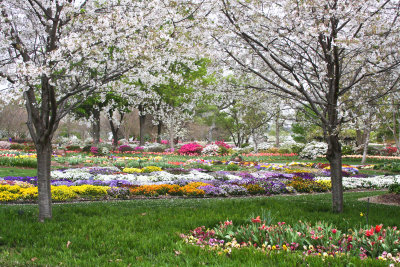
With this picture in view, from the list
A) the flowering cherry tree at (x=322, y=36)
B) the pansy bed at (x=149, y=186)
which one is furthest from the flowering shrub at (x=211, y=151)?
the flowering cherry tree at (x=322, y=36)

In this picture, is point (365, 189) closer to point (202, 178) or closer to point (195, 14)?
point (202, 178)

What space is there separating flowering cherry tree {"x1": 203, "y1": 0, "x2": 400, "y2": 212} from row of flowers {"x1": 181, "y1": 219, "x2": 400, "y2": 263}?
2.03 meters

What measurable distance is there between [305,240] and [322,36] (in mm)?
3565

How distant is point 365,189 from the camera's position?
12141 millimetres

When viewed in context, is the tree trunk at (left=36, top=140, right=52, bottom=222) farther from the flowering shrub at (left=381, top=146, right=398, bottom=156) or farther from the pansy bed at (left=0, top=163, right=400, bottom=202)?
the flowering shrub at (left=381, top=146, right=398, bottom=156)

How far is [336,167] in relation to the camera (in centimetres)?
611

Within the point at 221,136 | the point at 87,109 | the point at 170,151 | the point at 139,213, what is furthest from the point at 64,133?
the point at 139,213

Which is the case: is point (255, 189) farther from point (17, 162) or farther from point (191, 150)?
point (191, 150)

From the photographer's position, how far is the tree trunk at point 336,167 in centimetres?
608

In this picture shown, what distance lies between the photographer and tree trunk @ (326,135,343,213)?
6078mm

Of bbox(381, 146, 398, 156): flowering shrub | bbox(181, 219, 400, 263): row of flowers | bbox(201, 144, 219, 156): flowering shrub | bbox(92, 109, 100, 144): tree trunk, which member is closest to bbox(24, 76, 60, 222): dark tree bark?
bbox(181, 219, 400, 263): row of flowers

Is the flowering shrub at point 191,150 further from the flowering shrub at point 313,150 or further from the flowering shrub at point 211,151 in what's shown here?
the flowering shrub at point 313,150

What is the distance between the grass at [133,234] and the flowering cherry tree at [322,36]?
130 cm

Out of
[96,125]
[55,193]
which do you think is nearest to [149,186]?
[55,193]
